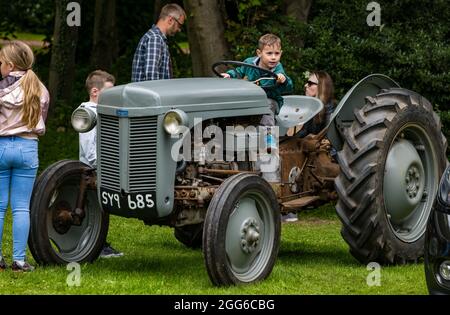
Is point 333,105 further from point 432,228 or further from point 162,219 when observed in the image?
point 432,228

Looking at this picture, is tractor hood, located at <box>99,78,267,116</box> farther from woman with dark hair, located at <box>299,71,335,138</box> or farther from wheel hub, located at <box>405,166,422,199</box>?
wheel hub, located at <box>405,166,422,199</box>

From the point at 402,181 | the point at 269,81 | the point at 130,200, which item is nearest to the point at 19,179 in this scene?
the point at 130,200

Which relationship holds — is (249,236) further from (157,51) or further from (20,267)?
(157,51)

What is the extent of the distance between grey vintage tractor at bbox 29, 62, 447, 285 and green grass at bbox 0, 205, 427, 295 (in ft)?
0.67

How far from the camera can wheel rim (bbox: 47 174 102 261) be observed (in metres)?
9.03

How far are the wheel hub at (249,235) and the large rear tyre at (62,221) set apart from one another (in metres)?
1.47

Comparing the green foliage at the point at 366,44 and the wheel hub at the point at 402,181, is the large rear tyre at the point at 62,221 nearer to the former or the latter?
the wheel hub at the point at 402,181

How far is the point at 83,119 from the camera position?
28.9ft

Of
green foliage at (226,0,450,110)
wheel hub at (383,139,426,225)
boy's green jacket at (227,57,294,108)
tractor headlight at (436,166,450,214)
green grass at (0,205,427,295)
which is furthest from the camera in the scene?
green foliage at (226,0,450,110)

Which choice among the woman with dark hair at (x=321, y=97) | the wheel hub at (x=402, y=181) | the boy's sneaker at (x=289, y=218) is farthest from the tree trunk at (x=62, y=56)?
the wheel hub at (x=402, y=181)

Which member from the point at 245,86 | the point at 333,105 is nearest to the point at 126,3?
the point at 333,105

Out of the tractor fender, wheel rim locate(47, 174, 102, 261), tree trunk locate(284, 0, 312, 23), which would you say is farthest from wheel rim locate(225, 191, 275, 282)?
tree trunk locate(284, 0, 312, 23)

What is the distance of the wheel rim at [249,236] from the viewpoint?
8.21m

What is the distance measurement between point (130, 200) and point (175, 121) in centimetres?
71
